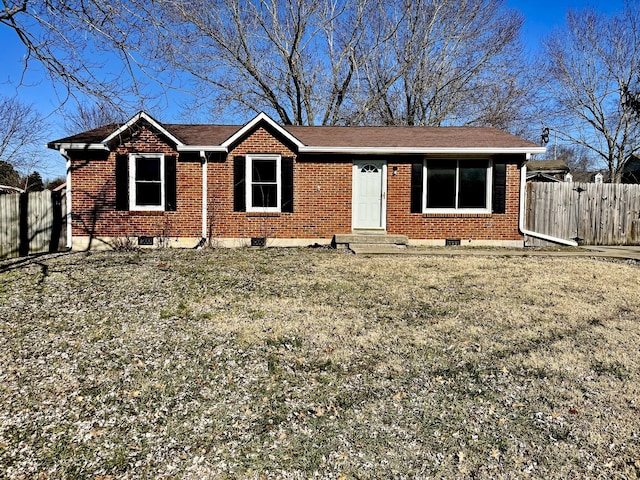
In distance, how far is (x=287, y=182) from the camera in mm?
11820

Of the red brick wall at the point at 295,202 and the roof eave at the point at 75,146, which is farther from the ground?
the roof eave at the point at 75,146

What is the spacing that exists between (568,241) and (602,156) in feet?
63.0

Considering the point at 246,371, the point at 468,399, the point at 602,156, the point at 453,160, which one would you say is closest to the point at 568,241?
the point at 453,160

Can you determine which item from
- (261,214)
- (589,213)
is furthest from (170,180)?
(589,213)

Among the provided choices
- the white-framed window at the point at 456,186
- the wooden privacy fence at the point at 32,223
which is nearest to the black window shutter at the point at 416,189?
the white-framed window at the point at 456,186

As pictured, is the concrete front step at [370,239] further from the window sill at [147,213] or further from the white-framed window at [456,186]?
the window sill at [147,213]

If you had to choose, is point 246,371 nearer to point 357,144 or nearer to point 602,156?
point 357,144

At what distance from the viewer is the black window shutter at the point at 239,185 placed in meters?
11.8

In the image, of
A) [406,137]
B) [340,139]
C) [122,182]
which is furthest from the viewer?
[406,137]

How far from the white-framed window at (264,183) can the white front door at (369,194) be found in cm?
215

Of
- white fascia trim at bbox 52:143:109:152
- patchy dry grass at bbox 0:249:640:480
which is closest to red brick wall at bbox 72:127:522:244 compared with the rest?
white fascia trim at bbox 52:143:109:152

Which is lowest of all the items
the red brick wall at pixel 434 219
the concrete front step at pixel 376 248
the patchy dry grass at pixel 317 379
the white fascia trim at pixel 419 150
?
the patchy dry grass at pixel 317 379

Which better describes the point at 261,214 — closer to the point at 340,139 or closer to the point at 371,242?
the point at 371,242

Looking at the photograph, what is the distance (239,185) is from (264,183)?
0.68 meters
